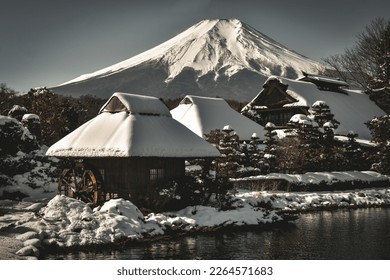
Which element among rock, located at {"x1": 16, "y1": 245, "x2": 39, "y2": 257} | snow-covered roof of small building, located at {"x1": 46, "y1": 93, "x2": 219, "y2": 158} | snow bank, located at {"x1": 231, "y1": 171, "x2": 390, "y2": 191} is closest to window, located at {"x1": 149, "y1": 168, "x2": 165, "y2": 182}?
snow-covered roof of small building, located at {"x1": 46, "y1": 93, "x2": 219, "y2": 158}

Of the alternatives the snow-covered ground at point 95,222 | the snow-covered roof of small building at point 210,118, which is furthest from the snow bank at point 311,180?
the snow-covered roof of small building at point 210,118

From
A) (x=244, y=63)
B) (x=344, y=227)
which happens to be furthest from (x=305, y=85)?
(x=244, y=63)

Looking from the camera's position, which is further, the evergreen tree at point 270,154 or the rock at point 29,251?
the evergreen tree at point 270,154

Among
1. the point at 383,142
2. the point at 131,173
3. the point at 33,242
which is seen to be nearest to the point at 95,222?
the point at 33,242

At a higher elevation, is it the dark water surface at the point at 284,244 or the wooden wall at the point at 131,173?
the wooden wall at the point at 131,173

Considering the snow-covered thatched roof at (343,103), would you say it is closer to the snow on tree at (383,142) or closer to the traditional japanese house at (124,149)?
the snow on tree at (383,142)

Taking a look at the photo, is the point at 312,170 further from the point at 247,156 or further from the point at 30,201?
the point at 30,201

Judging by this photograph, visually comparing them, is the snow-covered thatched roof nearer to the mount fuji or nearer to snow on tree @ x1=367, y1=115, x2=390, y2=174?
snow on tree @ x1=367, y1=115, x2=390, y2=174
